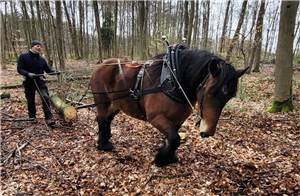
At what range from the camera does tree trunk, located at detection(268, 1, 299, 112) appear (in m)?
6.81

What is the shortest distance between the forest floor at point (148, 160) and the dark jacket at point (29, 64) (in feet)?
4.55

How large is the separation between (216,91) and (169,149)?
1.37 m

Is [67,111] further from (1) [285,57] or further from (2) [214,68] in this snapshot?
(1) [285,57]

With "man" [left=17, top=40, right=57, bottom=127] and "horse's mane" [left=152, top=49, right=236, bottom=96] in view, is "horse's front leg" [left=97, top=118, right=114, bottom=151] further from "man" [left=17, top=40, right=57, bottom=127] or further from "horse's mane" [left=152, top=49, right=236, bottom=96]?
"horse's mane" [left=152, top=49, right=236, bottom=96]

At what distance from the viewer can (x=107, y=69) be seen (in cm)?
534

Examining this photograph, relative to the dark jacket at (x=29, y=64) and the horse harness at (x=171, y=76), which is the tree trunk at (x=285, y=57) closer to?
the horse harness at (x=171, y=76)

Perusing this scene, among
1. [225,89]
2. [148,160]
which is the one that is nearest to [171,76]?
[225,89]

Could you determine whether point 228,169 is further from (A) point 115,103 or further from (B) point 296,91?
(B) point 296,91

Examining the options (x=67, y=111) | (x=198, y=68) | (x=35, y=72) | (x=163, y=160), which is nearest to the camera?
(x=198, y=68)

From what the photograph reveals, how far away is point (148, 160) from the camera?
4945 millimetres

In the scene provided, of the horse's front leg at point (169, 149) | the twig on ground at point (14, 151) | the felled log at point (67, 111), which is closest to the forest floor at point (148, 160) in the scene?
the twig on ground at point (14, 151)

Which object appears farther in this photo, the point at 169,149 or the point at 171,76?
the point at 169,149

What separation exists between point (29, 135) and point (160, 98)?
149 inches

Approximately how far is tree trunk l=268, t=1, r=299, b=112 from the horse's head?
425 cm
